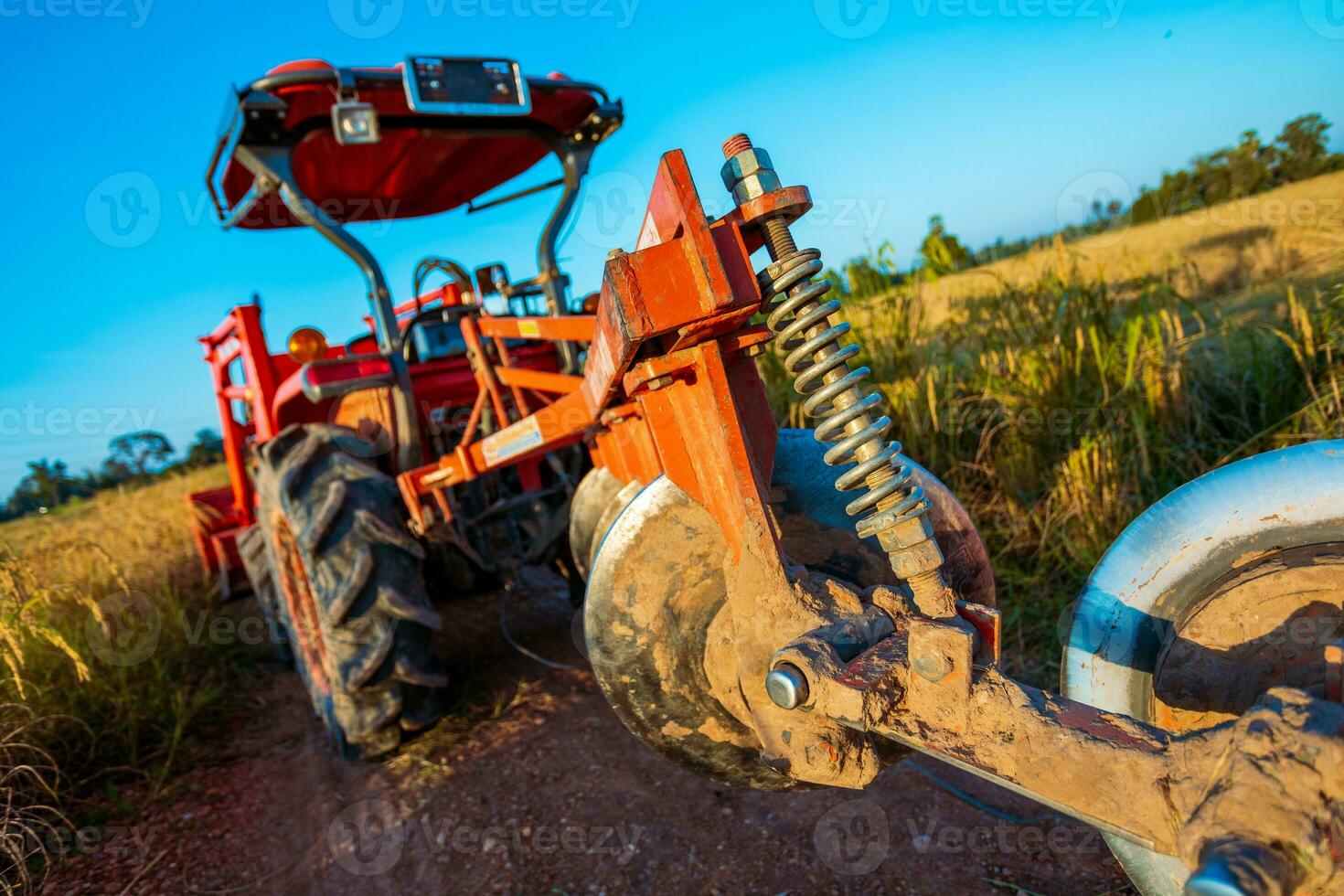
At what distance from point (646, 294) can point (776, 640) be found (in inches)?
28.2

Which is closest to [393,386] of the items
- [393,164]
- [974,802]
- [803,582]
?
[393,164]

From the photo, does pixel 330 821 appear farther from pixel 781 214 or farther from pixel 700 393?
pixel 781 214

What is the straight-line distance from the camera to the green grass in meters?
3.24

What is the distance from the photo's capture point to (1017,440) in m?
3.69

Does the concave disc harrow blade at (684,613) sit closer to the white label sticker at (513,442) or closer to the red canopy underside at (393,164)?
the white label sticker at (513,442)

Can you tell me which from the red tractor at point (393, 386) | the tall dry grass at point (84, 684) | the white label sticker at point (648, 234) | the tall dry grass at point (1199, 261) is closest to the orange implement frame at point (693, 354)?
the white label sticker at point (648, 234)

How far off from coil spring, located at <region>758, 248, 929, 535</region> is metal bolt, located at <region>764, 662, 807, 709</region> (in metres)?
0.31

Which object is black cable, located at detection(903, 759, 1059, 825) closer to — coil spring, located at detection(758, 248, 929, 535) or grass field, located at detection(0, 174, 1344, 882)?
grass field, located at detection(0, 174, 1344, 882)

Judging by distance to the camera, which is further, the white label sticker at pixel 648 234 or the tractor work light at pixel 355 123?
the tractor work light at pixel 355 123

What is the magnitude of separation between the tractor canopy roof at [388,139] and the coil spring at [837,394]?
194 centimetres

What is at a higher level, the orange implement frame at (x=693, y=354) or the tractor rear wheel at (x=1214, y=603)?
the orange implement frame at (x=693, y=354)

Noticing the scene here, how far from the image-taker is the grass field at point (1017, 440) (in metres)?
3.10

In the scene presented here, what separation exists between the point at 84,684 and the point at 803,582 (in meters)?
3.35

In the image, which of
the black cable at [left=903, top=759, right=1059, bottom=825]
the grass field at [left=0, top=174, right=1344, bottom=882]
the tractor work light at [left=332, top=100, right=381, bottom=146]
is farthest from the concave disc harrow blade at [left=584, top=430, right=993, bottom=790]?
the tractor work light at [left=332, top=100, right=381, bottom=146]
